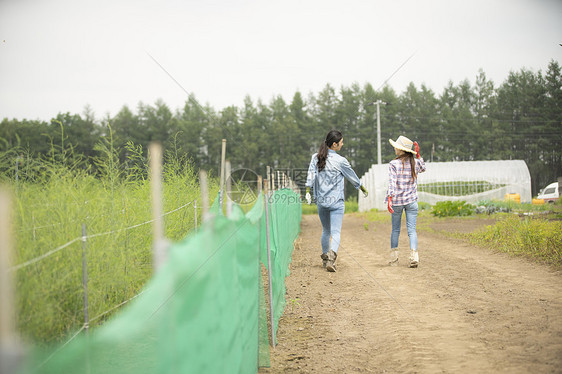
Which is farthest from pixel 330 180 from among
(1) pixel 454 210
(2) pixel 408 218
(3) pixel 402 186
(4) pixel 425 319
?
(1) pixel 454 210

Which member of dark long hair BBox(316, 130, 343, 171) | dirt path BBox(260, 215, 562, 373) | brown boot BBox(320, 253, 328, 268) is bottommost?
dirt path BBox(260, 215, 562, 373)

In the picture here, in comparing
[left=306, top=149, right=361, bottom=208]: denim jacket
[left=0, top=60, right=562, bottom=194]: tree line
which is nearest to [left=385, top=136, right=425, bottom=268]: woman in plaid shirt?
[left=306, top=149, right=361, bottom=208]: denim jacket

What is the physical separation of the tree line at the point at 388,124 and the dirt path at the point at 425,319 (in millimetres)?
45617

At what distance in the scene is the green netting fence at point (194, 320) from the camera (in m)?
1.49

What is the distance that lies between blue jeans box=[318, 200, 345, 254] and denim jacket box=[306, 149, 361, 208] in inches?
3.6

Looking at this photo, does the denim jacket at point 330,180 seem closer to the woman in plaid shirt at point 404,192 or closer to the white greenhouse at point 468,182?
the woman in plaid shirt at point 404,192

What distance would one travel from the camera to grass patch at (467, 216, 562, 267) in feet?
23.0

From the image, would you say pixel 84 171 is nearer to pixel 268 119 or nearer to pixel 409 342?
pixel 409 342

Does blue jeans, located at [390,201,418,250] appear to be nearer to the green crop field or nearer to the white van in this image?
the green crop field

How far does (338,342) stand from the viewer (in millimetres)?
4129

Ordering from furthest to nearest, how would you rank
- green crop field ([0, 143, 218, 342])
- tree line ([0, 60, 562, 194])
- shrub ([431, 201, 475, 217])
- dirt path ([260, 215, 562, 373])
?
1. tree line ([0, 60, 562, 194])
2. shrub ([431, 201, 475, 217])
3. dirt path ([260, 215, 562, 373])
4. green crop field ([0, 143, 218, 342])

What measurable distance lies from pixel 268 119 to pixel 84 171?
2381 inches

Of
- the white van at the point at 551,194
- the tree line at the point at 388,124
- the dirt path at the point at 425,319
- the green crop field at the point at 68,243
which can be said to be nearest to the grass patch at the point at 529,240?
the dirt path at the point at 425,319

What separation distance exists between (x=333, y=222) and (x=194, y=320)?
17.6 ft
